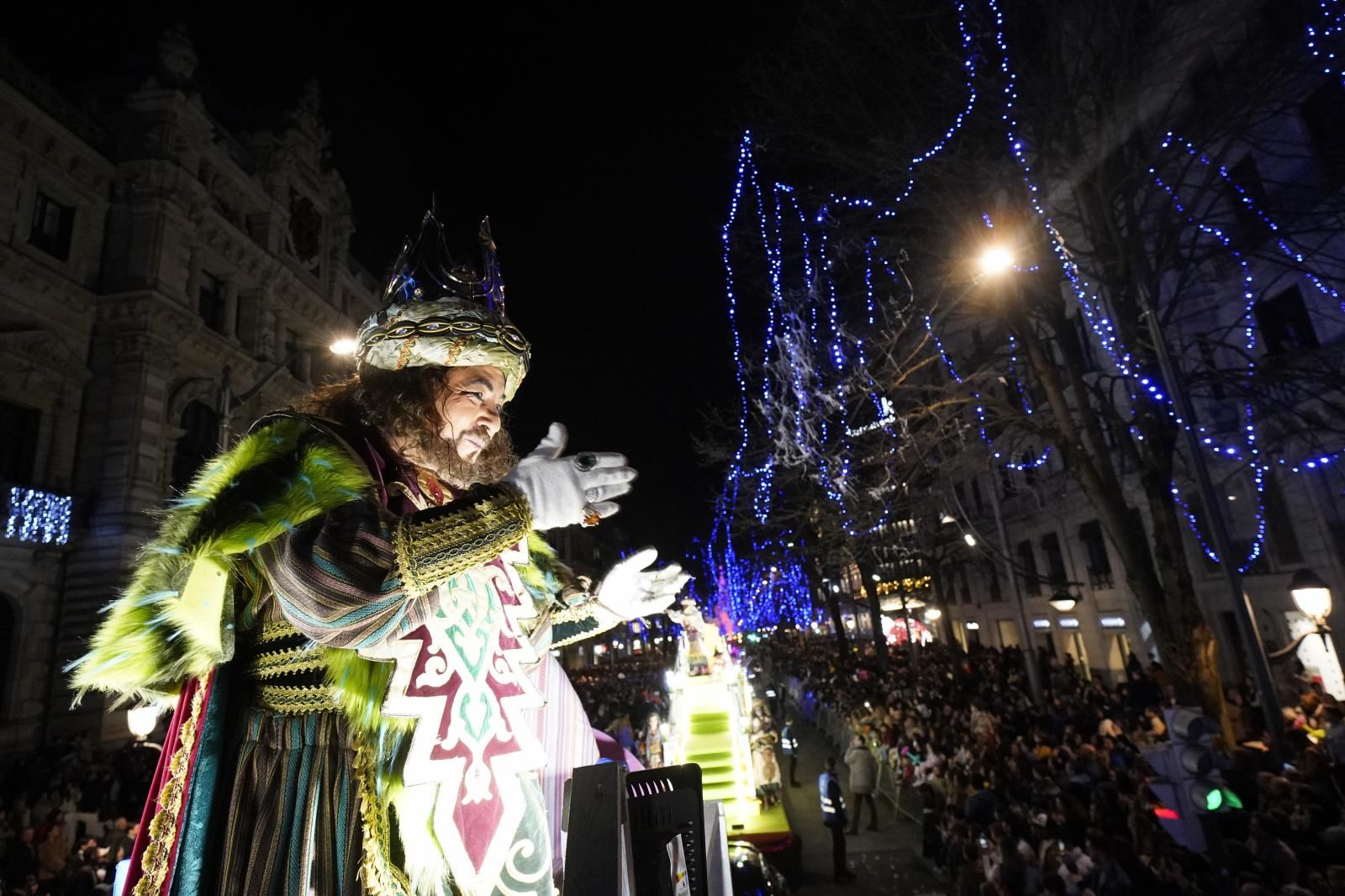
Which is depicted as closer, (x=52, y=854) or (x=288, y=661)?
(x=288, y=661)

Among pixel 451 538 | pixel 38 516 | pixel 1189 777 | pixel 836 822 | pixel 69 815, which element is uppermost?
pixel 38 516

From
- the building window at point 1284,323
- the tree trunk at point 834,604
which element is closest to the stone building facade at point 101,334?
the building window at point 1284,323

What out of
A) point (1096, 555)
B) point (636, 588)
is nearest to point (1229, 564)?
point (636, 588)

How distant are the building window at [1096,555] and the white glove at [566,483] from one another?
25286mm

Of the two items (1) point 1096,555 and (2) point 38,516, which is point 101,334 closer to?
(2) point 38,516

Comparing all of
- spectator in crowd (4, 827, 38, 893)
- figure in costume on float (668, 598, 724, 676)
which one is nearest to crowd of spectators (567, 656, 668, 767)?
figure in costume on float (668, 598, 724, 676)

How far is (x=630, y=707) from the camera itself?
2577cm

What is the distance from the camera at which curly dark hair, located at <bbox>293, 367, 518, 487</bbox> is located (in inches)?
90.3

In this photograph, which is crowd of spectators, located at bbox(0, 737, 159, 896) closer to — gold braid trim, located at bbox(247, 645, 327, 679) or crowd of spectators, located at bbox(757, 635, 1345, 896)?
gold braid trim, located at bbox(247, 645, 327, 679)

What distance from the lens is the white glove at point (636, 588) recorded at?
2496 millimetres

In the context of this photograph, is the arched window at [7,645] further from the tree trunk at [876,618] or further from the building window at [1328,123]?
the building window at [1328,123]

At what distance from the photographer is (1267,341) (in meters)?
15.9

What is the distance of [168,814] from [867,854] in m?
11.9

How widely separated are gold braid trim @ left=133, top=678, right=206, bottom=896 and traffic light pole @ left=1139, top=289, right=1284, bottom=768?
9.69 metres
